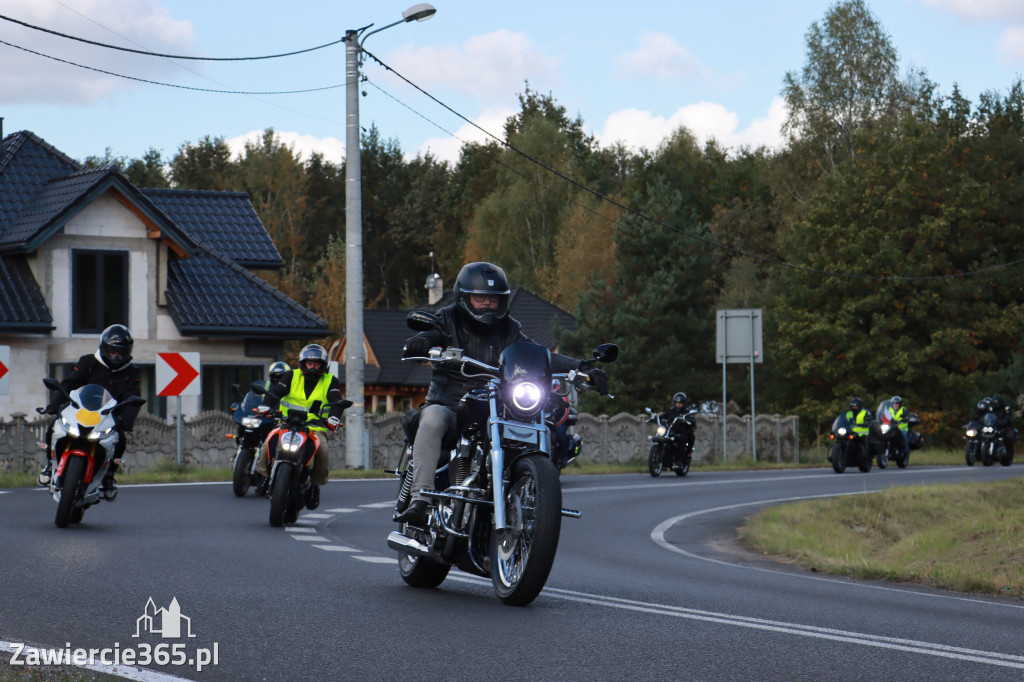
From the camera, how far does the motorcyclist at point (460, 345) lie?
8.48 m

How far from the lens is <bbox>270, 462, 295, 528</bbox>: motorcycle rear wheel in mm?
13992

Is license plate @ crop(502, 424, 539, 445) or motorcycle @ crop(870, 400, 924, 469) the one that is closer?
license plate @ crop(502, 424, 539, 445)

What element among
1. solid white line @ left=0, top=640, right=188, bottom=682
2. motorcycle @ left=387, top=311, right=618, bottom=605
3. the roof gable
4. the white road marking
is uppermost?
the roof gable

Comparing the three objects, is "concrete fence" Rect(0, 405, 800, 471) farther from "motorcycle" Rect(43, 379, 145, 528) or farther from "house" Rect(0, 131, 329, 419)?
"motorcycle" Rect(43, 379, 145, 528)

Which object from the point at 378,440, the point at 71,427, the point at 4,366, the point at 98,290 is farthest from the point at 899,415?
the point at 71,427

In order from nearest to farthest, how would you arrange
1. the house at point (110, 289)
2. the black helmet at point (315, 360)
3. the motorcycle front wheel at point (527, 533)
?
1. the motorcycle front wheel at point (527, 533)
2. the black helmet at point (315, 360)
3. the house at point (110, 289)

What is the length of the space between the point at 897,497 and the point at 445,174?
75385 millimetres

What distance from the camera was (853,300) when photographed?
5366cm

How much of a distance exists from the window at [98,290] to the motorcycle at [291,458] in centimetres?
1882

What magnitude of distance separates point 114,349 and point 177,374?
10762 mm

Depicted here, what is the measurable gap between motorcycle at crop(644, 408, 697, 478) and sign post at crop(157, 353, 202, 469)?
9317mm

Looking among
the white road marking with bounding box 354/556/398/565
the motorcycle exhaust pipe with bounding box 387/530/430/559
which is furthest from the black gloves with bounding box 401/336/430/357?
the white road marking with bounding box 354/556/398/565

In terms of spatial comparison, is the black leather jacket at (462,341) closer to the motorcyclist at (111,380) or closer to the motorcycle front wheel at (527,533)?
the motorcycle front wheel at (527,533)

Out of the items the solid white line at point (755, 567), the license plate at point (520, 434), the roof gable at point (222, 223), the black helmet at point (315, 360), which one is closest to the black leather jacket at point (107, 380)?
the black helmet at point (315, 360)
